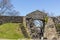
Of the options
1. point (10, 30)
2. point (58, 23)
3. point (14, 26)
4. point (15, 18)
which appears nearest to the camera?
point (10, 30)

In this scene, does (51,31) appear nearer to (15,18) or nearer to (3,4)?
(15,18)

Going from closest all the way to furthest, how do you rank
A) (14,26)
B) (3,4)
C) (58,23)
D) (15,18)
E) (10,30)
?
(10,30) → (14,26) → (15,18) → (58,23) → (3,4)

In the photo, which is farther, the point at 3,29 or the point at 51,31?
the point at 51,31

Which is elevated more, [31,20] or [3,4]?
[3,4]

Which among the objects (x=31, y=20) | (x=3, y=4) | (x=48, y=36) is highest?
(x=3, y=4)

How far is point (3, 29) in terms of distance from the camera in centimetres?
2477

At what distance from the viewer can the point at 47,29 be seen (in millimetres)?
30750

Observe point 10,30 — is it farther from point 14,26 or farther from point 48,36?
point 48,36

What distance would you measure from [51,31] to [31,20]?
3.51 m

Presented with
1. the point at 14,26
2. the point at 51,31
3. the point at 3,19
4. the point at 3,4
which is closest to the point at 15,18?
the point at 3,19

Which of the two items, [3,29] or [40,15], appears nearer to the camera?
[3,29]

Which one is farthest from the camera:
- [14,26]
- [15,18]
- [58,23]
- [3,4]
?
[3,4]

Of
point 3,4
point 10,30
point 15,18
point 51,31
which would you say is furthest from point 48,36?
point 3,4

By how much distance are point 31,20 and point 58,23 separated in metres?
4.66
